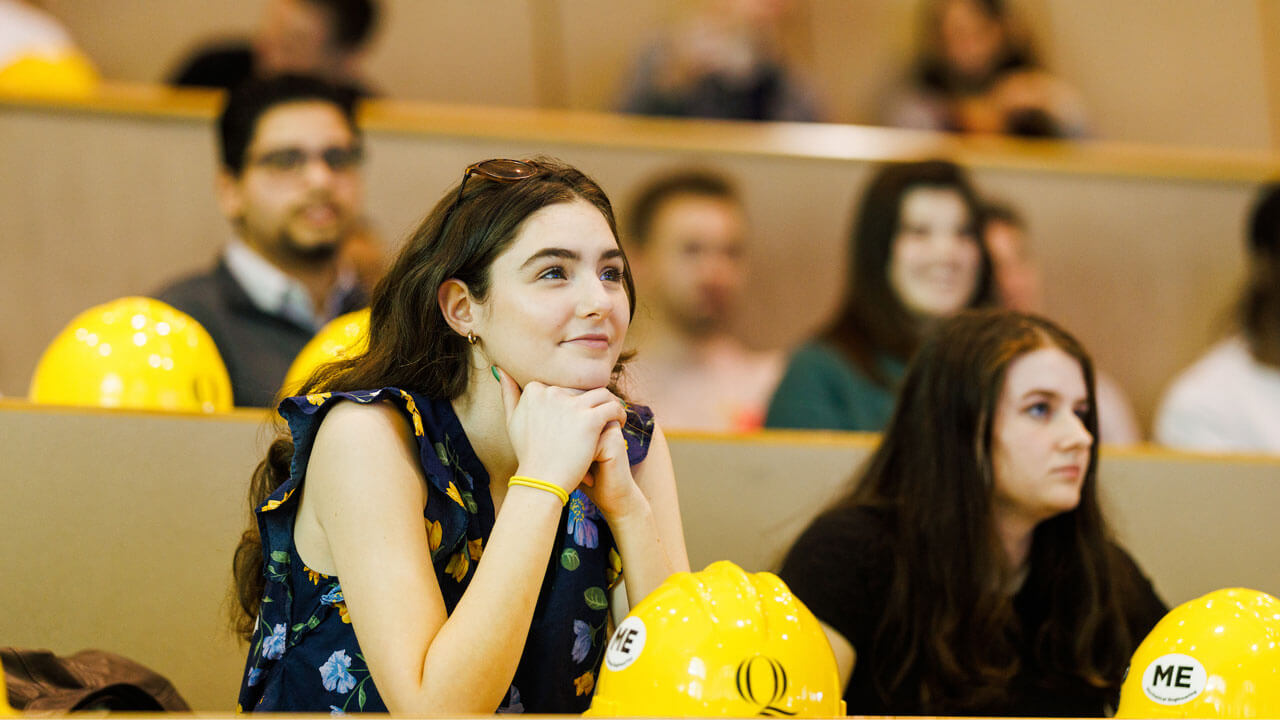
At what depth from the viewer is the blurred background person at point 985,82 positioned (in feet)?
12.3

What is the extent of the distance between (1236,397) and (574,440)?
7.15ft

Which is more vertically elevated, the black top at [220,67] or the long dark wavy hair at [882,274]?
the black top at [220,67]

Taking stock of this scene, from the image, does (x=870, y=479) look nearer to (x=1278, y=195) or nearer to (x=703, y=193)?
(x=703, y=193)

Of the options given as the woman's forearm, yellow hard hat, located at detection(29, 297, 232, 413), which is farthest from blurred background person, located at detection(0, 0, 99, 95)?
the woman's forearm

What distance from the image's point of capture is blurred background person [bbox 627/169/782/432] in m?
3.25

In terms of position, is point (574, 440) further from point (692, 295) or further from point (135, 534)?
point (692, 295)

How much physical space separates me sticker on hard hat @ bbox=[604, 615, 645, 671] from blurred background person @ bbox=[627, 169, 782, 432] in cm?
202

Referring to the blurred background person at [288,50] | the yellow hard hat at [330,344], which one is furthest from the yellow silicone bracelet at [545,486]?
the blurred background person at [288,50]

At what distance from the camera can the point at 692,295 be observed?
10.9 ft

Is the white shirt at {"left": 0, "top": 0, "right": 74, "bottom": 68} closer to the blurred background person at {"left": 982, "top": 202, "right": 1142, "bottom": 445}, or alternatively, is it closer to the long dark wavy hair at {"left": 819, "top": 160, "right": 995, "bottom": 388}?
the long dark wavy hair at {"left": 819, "top": 160, "right": 995, "bottom": 388}

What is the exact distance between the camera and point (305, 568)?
1327 millimetres

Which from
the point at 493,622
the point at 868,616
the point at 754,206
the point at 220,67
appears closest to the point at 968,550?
the point at 868,616

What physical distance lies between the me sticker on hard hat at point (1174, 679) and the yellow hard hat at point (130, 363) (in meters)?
1.21

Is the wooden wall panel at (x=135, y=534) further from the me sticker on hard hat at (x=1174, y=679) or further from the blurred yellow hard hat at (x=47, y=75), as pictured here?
the blurred yellow hard hat at (x=47, y=75)
